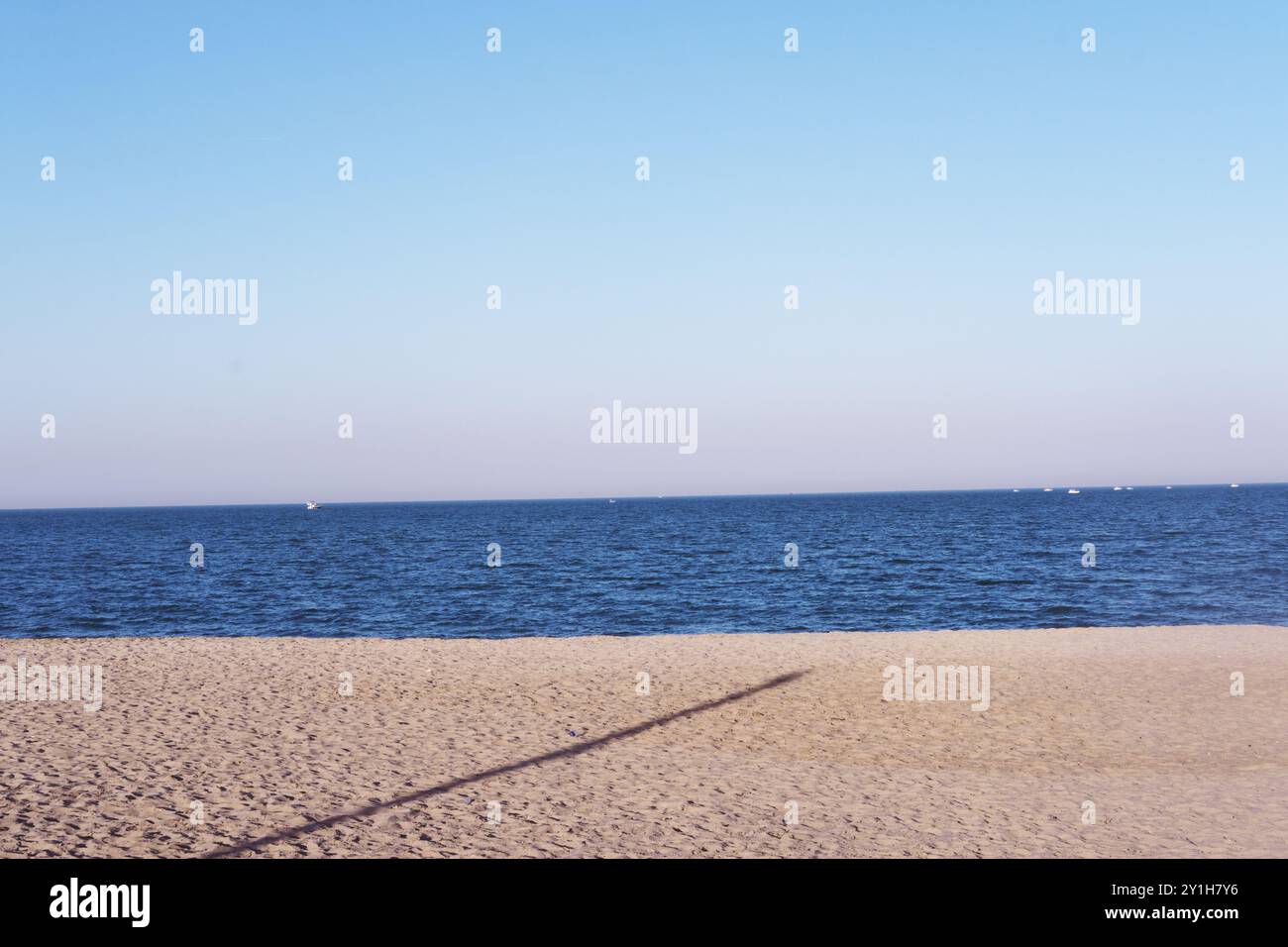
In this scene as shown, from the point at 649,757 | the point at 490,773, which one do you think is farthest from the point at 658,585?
the point at 490,773

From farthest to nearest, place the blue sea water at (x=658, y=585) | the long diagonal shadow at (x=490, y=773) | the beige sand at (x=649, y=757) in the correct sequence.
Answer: the blue sea water at (x=658, y=585) → the beige sand at (x=649, y=757) → the long diagonal shadow at (x=490, y=773)

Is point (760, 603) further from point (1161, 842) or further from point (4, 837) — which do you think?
point (4, 837)

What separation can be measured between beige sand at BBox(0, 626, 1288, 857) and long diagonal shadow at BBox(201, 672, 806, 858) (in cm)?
5

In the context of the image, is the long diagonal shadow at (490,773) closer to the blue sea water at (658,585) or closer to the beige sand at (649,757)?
the beige sand at (649,757)

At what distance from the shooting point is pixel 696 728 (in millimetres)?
14602

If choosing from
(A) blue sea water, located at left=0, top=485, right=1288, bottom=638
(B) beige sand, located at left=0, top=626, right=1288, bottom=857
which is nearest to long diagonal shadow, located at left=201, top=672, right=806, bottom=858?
(B) beige sand, located at left=0, top=626, right=1288, bottom=857

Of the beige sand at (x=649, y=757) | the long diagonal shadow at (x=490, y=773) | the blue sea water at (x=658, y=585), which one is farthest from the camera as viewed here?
the blue sea water at (x=658, y=585)

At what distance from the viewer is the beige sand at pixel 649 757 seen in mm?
9375

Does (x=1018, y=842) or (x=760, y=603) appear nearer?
(x=1018, y=842)

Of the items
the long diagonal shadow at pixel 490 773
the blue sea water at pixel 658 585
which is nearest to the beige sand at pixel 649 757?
the long diagonal shadow at pixel 490 773

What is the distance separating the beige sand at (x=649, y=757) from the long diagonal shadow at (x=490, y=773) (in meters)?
0.05

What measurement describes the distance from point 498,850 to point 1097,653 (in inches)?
694

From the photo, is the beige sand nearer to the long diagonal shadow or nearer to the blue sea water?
the long diagonal shadow
